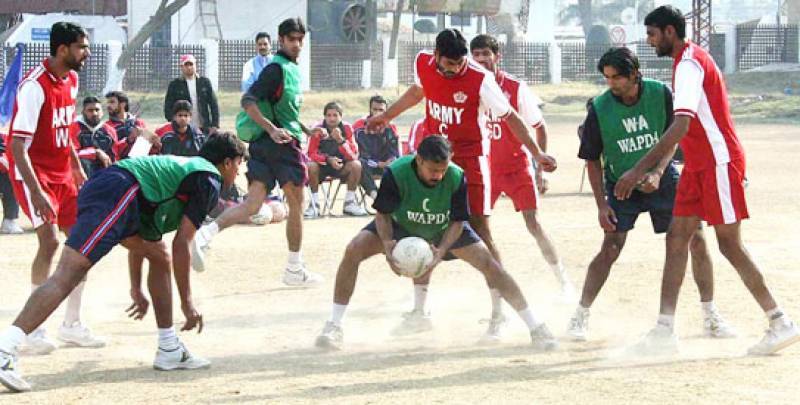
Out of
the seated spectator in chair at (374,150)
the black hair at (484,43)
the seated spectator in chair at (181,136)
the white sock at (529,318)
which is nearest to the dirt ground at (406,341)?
the white sock at (529,318)

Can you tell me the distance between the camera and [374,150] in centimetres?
1986

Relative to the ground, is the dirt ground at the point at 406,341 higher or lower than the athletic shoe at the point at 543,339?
lower

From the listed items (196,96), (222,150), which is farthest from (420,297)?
(196,96)

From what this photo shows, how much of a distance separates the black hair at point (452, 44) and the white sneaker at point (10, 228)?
834cm

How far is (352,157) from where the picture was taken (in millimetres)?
19172

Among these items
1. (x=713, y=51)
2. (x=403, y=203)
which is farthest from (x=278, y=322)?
(x=713, y=51)

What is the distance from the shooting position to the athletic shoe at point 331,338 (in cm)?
956

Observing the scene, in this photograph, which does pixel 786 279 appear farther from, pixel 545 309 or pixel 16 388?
pixel 16 388

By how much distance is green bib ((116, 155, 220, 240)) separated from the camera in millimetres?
8273

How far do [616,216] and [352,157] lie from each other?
30.9 ft

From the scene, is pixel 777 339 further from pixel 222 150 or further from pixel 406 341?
pixel 222 150

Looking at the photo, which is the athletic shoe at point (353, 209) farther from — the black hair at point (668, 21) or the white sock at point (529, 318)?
the black hair at point (668, 21)

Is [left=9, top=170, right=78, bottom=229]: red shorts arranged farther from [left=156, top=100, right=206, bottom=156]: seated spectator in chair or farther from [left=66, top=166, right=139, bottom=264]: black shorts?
[left=156, top=100, right=206, bottom=156]: seated spectator in chair

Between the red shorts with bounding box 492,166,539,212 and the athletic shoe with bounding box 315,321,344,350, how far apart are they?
2.90 m
